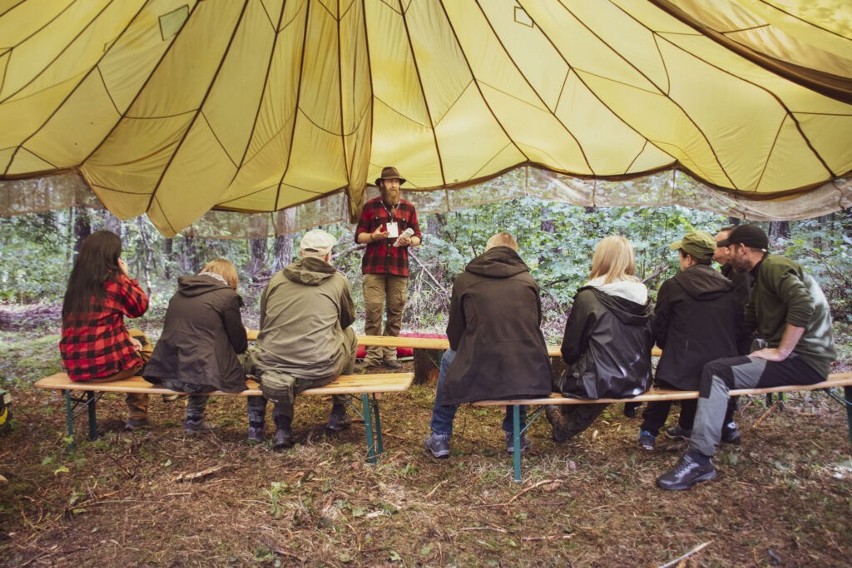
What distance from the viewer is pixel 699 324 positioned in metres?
3.67

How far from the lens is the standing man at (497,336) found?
11.5 ft

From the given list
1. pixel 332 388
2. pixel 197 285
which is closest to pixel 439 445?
pixel 332 388

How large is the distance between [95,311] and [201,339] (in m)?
0.93

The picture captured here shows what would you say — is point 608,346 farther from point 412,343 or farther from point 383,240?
point 383,240

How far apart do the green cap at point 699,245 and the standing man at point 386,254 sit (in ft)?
9.66

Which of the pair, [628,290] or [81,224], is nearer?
[628,290]

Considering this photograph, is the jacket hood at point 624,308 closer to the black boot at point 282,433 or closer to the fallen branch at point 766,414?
the fallen branch at point 766,414

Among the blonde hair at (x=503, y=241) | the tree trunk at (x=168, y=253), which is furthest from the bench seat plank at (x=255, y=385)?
the tree trunk at (x=168, y=253)

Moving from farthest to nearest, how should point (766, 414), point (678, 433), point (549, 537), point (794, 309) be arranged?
point (766, 414), point (678, 433), point (794, 309), point (549, 537)

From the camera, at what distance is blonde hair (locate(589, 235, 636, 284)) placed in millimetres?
3646

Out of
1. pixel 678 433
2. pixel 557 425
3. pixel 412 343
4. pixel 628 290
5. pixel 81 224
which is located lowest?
pixel 678 433

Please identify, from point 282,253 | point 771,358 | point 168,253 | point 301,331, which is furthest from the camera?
point 168,253

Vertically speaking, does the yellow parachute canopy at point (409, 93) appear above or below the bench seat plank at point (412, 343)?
above

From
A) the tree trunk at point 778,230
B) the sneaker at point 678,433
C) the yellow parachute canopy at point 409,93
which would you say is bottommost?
the sneaker at point 678,433
